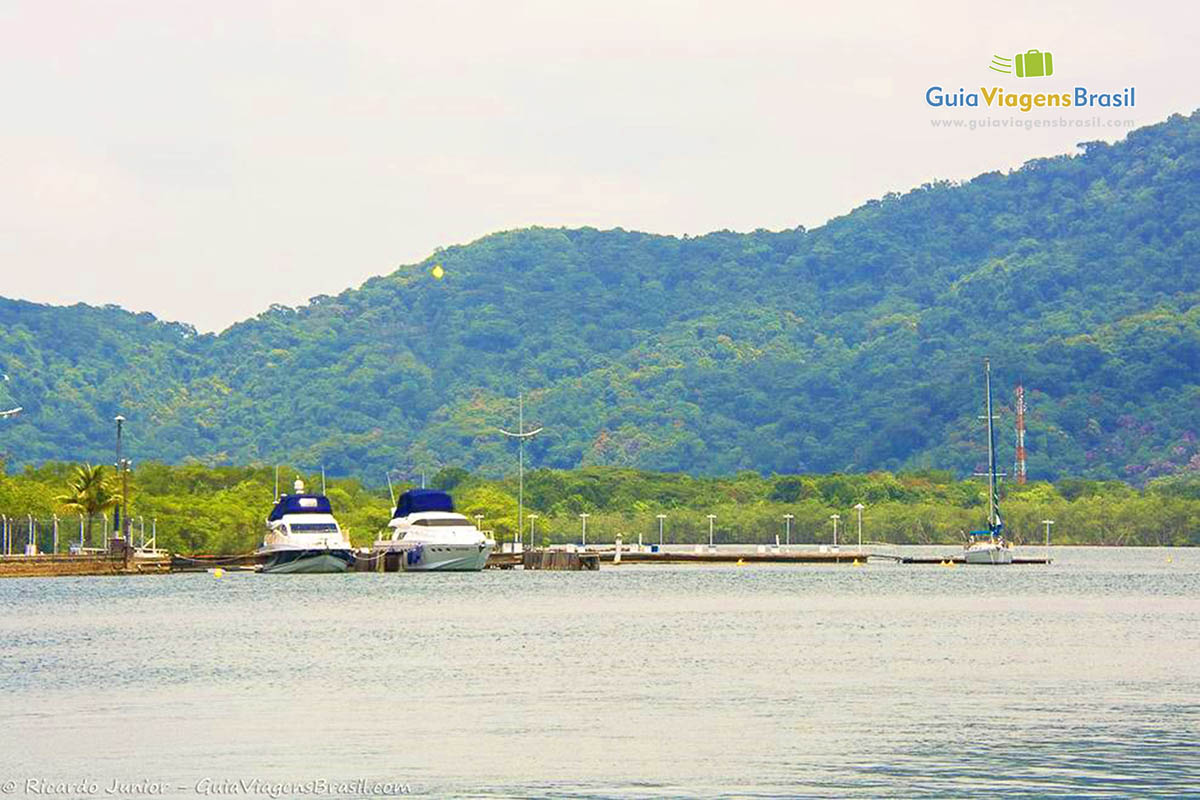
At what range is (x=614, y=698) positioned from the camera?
2763 inches

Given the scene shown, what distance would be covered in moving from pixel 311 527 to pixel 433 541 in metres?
11.9

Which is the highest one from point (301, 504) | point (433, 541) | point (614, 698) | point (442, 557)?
point (301, 504)

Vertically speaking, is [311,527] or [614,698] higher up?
[311,527]

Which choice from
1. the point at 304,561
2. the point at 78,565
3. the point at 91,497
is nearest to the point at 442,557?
the point at 304,561

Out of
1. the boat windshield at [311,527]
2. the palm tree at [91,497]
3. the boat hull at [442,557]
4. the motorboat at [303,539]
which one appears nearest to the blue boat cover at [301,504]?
the motorboat at [303,539]

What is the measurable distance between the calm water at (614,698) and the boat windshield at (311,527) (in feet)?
176

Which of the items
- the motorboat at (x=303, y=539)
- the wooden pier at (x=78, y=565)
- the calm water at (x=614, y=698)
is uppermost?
the motorboat at (x=303, y=539)

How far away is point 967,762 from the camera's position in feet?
171

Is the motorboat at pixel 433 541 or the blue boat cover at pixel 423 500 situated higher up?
the blue boat cover at pixel 423 500

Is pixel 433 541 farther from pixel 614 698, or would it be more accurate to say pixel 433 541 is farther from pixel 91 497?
pixel 614 698

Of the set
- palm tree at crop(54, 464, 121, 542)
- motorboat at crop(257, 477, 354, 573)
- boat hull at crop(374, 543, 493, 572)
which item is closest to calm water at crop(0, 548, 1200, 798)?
palm tree at crop(54, 464, 121, 542)

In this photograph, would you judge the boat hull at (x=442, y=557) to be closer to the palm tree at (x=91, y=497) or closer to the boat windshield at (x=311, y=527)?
the boat windshield at (x=311, y=527)

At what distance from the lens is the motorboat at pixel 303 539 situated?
7515 inches

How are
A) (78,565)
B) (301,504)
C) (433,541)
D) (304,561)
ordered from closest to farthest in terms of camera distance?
1. (78,565)
2. (301,504)
3. (304,561)
4. (433,541)
